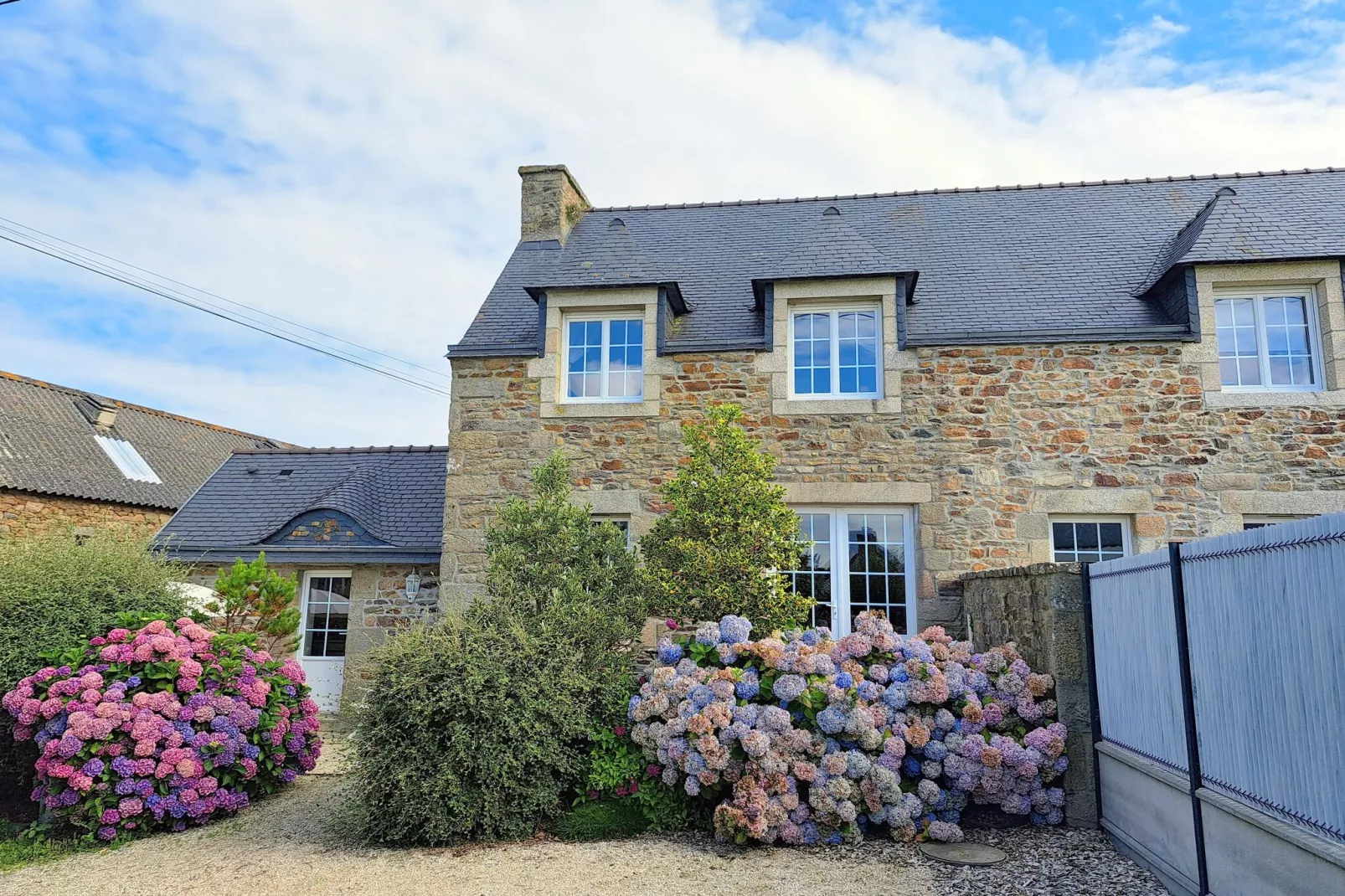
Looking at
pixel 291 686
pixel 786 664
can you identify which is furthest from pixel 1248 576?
pixel 291 686

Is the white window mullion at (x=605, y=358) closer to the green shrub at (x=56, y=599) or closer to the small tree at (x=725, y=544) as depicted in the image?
the small tree at (x=725, y=544)

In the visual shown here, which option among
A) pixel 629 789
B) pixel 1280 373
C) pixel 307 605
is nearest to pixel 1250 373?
pixel 1280 373

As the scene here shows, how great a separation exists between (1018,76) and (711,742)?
5998mm

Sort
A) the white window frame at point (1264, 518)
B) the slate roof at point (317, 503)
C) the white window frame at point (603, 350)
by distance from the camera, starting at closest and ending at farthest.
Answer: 1. the white window frame at point (1264, 518)
2. the white window frame at point (603, 350)
3. the slate roof at point (317, 503)

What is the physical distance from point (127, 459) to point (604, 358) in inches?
592

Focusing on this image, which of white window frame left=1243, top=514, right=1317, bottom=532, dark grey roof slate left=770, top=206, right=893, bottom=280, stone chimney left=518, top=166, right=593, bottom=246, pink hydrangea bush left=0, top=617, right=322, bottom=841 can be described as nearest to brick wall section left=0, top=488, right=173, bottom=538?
stone chimney left=518, top=166, right=593, bottom=246

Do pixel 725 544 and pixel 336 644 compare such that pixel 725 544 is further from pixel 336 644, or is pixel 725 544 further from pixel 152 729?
pixel 336 644

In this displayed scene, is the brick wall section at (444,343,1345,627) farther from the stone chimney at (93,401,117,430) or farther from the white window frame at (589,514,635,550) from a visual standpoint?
the stone chimney at (93,401,117,430)

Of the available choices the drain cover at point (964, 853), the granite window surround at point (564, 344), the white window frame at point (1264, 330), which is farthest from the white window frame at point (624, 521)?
the white window frame at point (1264, 330)

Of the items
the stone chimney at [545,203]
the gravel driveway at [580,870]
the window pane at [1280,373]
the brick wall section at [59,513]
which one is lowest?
the gravel driveway at [580,870]

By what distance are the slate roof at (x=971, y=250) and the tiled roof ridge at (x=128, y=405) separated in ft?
32.1

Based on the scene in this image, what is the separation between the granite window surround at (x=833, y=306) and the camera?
30.2ft

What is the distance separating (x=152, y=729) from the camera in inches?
237

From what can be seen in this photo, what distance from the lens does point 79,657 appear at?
6523mm
